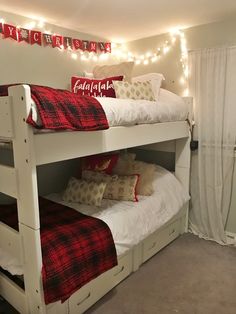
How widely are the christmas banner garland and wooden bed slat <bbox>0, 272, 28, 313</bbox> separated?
1.90m

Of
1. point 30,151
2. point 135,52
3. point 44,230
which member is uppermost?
point 135,52

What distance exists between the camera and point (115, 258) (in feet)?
5.78

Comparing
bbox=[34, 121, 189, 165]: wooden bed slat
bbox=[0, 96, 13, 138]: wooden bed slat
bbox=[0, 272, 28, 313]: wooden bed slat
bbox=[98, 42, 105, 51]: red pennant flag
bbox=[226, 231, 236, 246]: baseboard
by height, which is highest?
bbox=[98, 42, 105, 51]: red pennant flag

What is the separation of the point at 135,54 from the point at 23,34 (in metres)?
1.37

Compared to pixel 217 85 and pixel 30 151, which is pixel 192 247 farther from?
pixel 30 151

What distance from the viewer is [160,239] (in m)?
2.46

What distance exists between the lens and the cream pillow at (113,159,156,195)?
7.89ft

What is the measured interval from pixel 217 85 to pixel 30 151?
193 centimetres

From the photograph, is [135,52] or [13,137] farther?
[135,52]

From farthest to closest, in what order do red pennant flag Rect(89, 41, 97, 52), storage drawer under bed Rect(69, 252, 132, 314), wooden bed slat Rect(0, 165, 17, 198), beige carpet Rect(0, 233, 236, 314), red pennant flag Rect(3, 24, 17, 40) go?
red pennant flag Rect(89, 41, 97, 52) → red pennant flag Rect(3, 24, 17, 40) → beige carpet Rect(0, 233, 236, 314) → storage drawer under bed Rect(69, 252, 132, 314) → wooden bed slat Rect(0, 165, 17, 198)

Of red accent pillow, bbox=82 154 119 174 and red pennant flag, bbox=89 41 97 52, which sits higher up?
red pennant flag, bbox=89 41 97 52

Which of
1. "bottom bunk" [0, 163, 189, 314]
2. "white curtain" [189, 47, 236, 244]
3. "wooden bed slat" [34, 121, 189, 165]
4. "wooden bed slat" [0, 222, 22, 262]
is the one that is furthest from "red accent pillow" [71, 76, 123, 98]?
"wooden bed slat" [0, 222, 22, 262]

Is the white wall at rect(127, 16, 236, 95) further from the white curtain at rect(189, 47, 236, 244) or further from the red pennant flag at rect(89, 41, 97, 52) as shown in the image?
the red pennant flag at rect(89, 41, 97, 52)

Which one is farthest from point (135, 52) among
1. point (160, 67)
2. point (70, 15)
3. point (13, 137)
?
point (13, 137)
